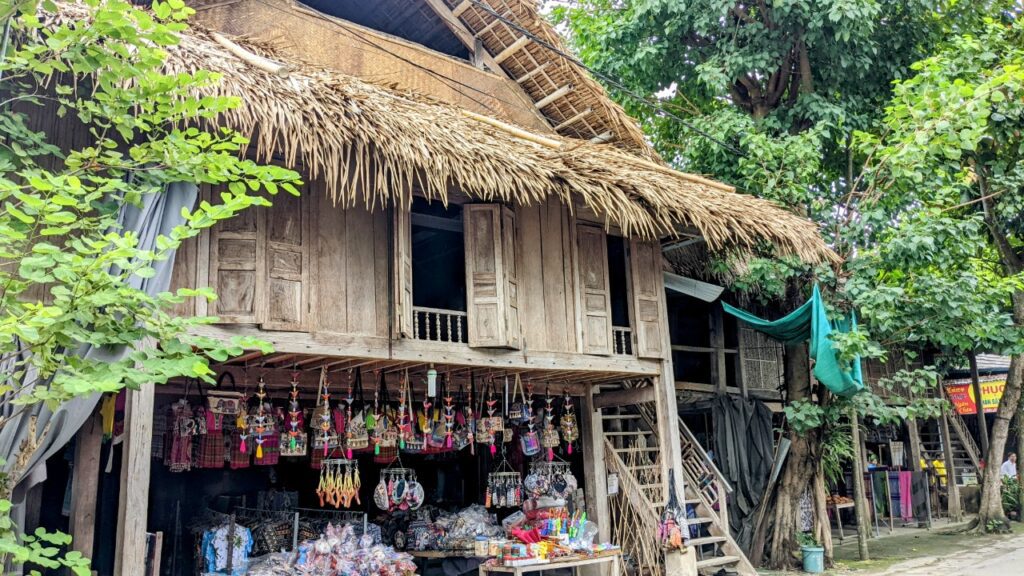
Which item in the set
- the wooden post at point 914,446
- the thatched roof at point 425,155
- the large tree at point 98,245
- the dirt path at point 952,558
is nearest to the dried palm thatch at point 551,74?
the thatched roof at point 425,155

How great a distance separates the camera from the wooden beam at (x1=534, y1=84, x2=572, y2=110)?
9.38 metres

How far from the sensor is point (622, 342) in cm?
846

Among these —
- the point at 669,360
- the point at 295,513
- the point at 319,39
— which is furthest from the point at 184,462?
the point at 669,360

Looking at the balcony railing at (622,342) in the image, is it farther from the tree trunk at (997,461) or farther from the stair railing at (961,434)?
the stair railing at (961,434)

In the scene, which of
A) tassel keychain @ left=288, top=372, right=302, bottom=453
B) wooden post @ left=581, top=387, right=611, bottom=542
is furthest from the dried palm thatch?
tassel keychain @ left=288, top=372, right=302, bottom=453

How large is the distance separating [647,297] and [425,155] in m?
3.31

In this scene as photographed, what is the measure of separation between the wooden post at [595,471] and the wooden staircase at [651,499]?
172 millimetres

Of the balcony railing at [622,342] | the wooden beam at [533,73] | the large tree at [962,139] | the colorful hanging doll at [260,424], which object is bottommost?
the colorful hanging doll at [260,424]

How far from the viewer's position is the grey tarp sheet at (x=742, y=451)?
36.4 ft

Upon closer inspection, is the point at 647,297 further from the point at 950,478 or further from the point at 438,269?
the point at 950,478

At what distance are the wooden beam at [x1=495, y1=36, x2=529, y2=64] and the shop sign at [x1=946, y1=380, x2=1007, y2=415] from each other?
10.4m

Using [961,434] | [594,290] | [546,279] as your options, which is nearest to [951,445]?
[961,434]

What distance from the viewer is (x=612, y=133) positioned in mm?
9695

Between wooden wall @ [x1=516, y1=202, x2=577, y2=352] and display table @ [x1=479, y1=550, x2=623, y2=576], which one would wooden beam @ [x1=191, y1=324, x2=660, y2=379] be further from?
display table @ [x1=479, y1=550, x2=623, y2=576]
